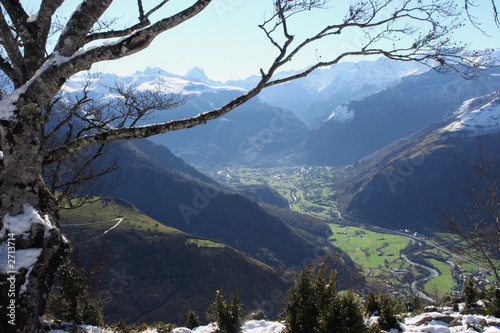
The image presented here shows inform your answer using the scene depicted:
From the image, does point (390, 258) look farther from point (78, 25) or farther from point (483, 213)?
point (78, 25)

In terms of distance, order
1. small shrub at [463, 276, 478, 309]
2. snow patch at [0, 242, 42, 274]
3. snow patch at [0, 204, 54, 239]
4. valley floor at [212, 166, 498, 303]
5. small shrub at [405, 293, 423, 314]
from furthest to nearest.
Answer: valley floor at [212, 166, 498, 303]
small shrub at [405, 293, 423, 314]
small shrub at [463, 276, 478, 309]
snow patch at [0, 204, 54, 239]
snow patch at [0, 242, 42, 274]

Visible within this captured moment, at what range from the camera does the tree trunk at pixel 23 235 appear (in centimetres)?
393

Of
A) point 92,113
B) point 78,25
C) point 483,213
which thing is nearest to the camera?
point 78,25

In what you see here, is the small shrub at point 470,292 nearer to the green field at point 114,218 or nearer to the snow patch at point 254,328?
the snow patch at point 254,328

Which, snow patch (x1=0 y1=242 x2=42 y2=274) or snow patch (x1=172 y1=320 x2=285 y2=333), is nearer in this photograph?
snow patch (x1=0 y1=242 x2=42 y2=274)

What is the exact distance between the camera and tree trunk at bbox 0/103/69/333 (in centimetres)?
393

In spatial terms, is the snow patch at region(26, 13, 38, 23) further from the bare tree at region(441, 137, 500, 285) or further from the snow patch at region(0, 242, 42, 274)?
the bare tree at region(441, 137, 500, 285)

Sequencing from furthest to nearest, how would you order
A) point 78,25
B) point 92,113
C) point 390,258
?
point 390,258 → point 92,113 → point 78,25

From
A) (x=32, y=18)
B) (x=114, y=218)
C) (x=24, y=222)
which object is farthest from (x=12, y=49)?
(x=114, y=218)

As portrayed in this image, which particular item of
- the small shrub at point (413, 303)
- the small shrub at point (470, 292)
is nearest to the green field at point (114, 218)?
the small shrub at point (413, 303)

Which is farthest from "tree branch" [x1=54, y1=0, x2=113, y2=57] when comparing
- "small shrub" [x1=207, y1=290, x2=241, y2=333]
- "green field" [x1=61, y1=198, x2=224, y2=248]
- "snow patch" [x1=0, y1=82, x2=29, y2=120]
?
"green field" [x1=61, y1=198, x2=224, y2=248]

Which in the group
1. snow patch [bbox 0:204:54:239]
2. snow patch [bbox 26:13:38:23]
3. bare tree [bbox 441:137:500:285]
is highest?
snow patch [bbox 26:13:38:23]

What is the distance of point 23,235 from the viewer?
4.09 meters

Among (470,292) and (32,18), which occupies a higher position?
(32,18)
